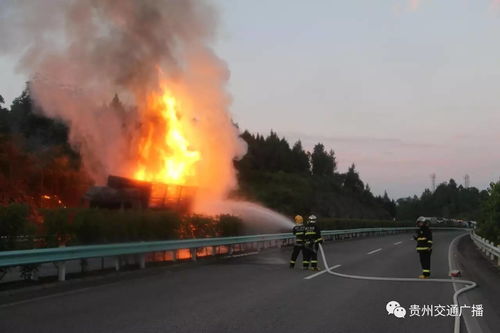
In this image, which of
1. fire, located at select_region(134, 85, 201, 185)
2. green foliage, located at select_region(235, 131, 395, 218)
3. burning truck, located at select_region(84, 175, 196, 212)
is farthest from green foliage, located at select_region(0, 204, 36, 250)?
green foliage, located at select_region(235, 131, 395, 218)

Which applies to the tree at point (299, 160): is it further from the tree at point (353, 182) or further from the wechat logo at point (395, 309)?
the wechat logo at point (395, 309)

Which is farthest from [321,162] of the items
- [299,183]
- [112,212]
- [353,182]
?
A: [112,212]

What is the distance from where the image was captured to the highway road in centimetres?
760

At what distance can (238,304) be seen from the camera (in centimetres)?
934

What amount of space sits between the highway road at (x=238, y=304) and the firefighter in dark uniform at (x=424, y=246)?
710 mm

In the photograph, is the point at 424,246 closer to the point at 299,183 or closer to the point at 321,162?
the point at 299,183

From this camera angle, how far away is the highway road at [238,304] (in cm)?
760

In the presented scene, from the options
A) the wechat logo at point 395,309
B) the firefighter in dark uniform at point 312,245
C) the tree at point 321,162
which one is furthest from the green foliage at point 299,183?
the wechat logo at point 395,309

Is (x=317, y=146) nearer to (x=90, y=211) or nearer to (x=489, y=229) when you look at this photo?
(x=489, y=229)

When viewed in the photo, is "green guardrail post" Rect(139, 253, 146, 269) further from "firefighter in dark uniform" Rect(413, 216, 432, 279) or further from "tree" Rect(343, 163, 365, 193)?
"tree" Rect(343, 163, 365, 193)

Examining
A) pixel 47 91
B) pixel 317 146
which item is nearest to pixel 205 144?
pixel 47 91

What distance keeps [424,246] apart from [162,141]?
40.2 ft

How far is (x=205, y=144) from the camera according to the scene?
24297 mm

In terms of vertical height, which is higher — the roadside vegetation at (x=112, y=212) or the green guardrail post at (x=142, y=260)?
the roadside vegetation at (x=112, y=212)
